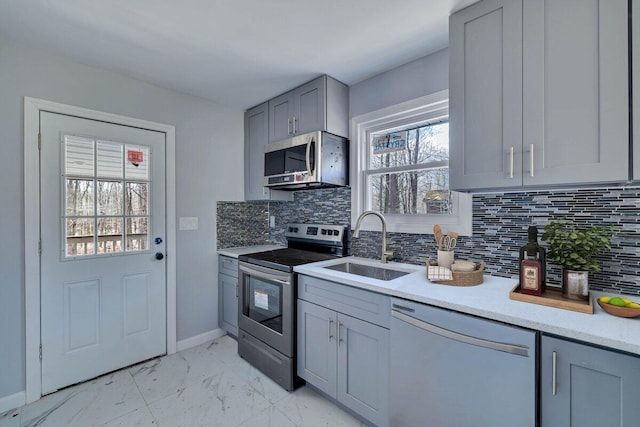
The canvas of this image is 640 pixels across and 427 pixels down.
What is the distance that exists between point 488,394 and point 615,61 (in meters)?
1.41

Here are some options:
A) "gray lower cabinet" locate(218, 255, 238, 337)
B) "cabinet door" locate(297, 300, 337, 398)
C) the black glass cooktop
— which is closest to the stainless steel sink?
the black glass cooktop

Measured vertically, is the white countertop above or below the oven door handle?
above

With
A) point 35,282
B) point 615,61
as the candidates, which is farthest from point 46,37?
point 615,61

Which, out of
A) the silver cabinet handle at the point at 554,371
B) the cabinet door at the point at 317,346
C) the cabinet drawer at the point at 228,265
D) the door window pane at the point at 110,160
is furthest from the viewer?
the cabinet drawer at the point at 228,265

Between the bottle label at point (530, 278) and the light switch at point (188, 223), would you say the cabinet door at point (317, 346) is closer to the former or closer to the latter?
the bottle label at point (530, 278)

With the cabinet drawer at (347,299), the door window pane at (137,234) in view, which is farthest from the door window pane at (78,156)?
the cabinet drawer at (347,299)

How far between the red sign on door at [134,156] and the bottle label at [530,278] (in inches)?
109

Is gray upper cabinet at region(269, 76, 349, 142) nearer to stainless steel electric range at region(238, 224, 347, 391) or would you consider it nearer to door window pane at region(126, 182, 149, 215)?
stainless steel electric range at region(238, 224, 347, 391)

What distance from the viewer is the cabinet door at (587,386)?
3.00 ft

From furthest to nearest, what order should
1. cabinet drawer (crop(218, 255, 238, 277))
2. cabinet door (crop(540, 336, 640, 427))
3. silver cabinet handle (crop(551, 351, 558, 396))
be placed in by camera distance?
cabinet drawer (crop(218, 255, 238, 277)) < silver cabinet handle (crop(551, 351, 558, 396)) < cabinet door (crop(540, 336, 640, 427))

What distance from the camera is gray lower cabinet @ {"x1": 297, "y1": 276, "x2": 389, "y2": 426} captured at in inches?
61.5

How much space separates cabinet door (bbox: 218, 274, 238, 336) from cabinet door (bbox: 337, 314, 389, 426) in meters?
1.34

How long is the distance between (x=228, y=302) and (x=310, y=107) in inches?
77.8

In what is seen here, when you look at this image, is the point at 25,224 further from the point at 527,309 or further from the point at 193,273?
the point at 527,309
